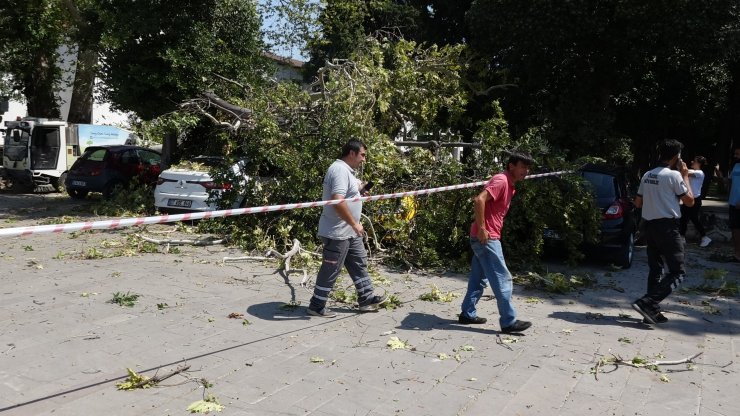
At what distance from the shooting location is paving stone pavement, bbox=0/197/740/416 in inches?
174

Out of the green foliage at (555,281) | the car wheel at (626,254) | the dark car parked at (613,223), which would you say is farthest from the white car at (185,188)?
the car wheel at (626,254)

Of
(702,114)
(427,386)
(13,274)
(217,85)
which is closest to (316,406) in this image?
(427,386)

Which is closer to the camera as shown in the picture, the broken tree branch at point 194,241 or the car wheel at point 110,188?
the broken tree branch at point 194,241

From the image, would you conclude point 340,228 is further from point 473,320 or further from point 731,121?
point 731,121

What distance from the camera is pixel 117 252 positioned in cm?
940

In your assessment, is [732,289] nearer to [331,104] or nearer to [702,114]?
[331,104]

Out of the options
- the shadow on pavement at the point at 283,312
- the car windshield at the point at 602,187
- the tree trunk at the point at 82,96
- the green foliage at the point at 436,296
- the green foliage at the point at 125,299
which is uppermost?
the tree trunk at the point at 82,96

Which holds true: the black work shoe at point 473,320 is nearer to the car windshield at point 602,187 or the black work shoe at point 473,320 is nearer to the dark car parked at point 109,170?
the car windshield at point 602,187

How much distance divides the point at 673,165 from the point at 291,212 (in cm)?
536

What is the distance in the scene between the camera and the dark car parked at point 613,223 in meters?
9.42

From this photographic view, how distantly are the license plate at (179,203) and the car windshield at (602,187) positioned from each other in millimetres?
7079

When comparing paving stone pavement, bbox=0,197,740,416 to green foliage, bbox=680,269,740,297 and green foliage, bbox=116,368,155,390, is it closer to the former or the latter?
green foliage, bbox=116,368,155,390

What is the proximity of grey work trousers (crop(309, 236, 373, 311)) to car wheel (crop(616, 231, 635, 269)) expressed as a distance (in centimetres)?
469

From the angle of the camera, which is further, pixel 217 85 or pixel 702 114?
pixel 702 114
